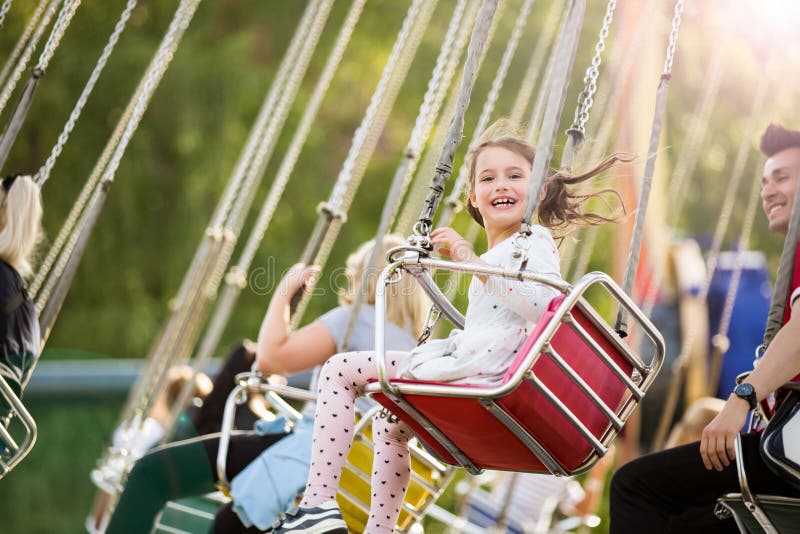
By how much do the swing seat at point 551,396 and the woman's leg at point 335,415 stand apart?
214 millimetres

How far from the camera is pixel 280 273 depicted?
902 cm

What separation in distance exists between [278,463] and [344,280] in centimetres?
691

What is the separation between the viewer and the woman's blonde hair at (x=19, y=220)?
9.59 feet

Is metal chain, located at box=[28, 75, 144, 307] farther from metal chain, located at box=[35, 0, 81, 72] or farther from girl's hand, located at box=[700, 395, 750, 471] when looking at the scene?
girl's hand, located at box=[700, 395, 750, 471]

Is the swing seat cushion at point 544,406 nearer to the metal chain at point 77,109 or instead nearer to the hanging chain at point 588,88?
the hanging chain at point 588,88

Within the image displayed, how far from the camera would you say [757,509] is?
2072 mm

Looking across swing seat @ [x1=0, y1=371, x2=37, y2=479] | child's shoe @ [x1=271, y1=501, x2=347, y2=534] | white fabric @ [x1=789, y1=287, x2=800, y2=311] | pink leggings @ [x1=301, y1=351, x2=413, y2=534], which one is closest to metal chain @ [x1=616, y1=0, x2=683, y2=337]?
white fabric @ [x1=789, y1=287, x2=800, y2=311]

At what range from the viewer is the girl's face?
7.55 feet

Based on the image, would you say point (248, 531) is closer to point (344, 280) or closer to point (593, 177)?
point (593, 177)

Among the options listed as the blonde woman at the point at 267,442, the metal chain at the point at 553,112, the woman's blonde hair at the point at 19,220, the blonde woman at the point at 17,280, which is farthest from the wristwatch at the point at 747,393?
the woman's blonde hair at the point at 19,220

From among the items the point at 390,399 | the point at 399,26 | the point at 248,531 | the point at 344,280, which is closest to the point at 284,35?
the point at 399,26

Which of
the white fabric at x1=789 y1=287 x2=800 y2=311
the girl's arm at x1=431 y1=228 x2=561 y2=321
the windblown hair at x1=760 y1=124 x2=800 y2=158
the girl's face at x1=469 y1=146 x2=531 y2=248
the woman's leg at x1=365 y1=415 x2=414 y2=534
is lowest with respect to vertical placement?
the woman's leg at x1=365 y1=415 x2=414 y2=534

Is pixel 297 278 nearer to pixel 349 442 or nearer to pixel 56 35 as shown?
pixel 349 442

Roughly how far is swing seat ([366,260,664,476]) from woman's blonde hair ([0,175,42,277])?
4.41ft
